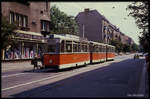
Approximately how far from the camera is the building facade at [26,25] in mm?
33812

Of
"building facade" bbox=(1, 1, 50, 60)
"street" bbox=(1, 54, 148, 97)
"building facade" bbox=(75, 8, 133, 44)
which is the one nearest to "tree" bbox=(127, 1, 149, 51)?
"street" bbox=(1, 54, 148, 97)

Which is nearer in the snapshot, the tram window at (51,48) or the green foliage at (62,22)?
the tram window at (51,48)

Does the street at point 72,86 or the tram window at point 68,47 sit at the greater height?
the tram window at point 68,47

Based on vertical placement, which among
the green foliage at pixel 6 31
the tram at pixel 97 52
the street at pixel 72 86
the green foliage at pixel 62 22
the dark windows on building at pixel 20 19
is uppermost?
the green foliage at pixel 62 22

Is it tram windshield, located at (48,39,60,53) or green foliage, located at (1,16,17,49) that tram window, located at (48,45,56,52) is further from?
green foliage, located at (1,16,17,49)

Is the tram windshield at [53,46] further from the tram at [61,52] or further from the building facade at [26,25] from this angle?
the building facade at [26,25]

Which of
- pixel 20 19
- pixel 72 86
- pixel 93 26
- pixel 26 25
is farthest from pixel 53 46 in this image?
pixel 93 26

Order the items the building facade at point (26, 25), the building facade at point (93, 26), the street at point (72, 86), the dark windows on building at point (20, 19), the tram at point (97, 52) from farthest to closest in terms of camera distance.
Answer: the building facade at point (93, 26)
the dark windows on building at point (20, 19)
the building facade at point (26, 25)
the tram at point (97, 52)
the street at point (72, 86)

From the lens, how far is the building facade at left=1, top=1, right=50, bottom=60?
3381 cm

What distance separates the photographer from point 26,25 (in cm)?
3816

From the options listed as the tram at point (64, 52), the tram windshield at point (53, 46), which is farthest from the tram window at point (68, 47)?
the tram windshield at point (53, 46)

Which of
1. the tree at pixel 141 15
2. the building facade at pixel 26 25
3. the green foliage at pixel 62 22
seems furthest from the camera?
the green foliage at pixel 62 22

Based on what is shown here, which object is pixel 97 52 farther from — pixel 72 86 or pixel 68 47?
pixel 72 86

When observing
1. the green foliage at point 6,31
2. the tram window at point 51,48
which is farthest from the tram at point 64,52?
the green foliage at point 6,31
